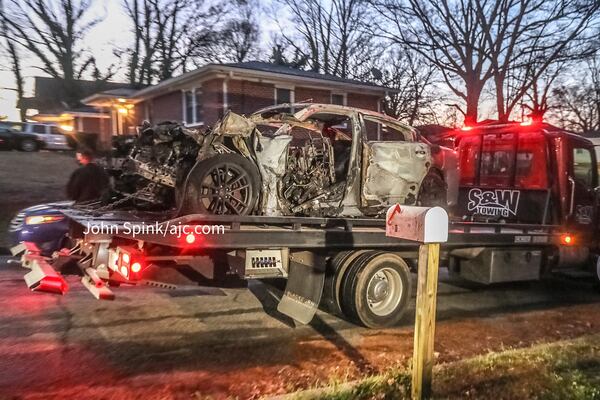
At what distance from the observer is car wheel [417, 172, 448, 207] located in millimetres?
7445

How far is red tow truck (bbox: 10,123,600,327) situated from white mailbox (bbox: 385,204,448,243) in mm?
1736

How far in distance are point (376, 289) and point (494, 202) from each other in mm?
3498

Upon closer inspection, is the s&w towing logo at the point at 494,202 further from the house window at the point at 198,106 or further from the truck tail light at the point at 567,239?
the house window at the point at 198,106

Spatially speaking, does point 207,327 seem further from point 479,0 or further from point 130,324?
point 479,0

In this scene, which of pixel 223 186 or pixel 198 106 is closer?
pixel 223 186

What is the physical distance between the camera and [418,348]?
3.93 meters

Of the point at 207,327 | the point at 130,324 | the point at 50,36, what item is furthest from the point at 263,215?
the point at 50,36

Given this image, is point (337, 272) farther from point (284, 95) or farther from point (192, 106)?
point (192, 106)


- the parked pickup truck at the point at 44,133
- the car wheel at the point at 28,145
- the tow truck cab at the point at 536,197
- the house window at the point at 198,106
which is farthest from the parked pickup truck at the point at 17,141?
the tow truck cab at the point at 536,197

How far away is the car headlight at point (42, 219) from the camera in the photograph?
7.23 metres

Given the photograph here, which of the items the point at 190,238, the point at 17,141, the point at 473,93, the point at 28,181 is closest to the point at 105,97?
the point at 17,141

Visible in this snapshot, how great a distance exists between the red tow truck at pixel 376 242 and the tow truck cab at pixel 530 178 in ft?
0.05

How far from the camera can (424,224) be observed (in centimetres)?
384

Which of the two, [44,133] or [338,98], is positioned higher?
[338,98]
